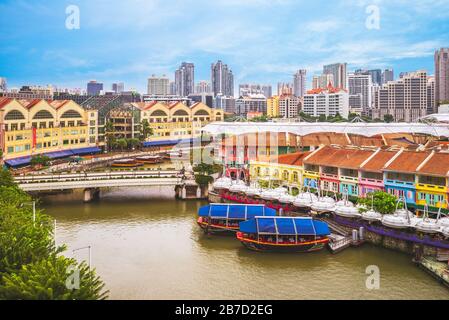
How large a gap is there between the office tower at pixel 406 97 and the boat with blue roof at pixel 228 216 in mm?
52589

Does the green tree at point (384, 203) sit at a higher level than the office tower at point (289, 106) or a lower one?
lower

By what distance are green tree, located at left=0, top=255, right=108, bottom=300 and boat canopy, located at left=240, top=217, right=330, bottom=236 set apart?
586cm

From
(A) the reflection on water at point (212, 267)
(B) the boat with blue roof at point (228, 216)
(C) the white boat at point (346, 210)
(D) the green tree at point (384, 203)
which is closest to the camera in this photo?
(A) the reflection on water at point (212, 267)

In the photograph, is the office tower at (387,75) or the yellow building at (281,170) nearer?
the yellow building at (281,170)

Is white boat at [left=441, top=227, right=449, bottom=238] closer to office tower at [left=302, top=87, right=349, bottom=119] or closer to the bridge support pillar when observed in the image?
the bridge support pillar

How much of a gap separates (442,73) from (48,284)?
63.6m

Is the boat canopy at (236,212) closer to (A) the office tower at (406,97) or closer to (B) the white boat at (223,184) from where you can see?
(B) the white boat at (223,184)

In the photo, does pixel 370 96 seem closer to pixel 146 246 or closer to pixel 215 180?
pixel 215 180

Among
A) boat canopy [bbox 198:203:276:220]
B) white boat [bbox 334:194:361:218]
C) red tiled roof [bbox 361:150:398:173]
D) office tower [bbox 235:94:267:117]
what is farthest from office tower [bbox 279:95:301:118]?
boat canopy [bbox 198:203:276:220]

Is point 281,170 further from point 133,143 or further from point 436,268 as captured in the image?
point 133,143

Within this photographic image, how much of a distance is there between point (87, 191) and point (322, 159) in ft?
28.5

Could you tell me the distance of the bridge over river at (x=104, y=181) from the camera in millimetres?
17688

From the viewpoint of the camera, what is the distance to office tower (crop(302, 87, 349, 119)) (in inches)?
2426

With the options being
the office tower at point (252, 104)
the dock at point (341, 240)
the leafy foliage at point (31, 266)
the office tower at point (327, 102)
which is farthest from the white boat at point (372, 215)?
the office tower at point (252, 104)
